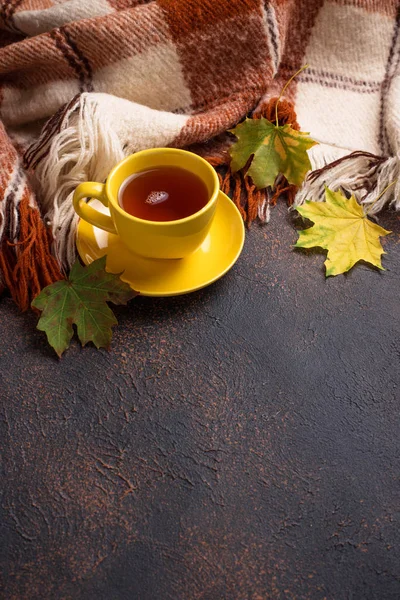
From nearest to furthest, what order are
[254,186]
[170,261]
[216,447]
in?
[216,447]
[170,261]
[254,186]

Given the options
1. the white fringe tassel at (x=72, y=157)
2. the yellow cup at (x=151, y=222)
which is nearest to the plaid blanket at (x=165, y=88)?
the white fringe tassel at (x=72, y=157)

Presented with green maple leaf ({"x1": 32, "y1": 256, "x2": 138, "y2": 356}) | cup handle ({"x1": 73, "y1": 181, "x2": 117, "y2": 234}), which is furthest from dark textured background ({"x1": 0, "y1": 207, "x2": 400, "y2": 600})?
cup handle ({"x1": 73, "y1": 181, "x2": 117, "y2": 234})

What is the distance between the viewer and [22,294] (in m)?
0.85

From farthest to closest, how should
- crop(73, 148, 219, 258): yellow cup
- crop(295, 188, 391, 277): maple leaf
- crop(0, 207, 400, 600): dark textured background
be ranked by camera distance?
crop(295, 188, 391, 277): maple leaf
crop(73, 148, 219, 258): yellow cup
crop(0, 207, 400, 600): dark textured background

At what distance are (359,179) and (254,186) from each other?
0.20m

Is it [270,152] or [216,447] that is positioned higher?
[270,152]

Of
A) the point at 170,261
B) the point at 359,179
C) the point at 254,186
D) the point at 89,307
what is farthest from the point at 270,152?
the point at 89,307

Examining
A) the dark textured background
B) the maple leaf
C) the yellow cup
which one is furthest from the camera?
the maple leaf

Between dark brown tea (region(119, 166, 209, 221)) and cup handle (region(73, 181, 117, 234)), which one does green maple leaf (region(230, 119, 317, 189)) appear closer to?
dark brown tea (region(119, 166, 209, 221))

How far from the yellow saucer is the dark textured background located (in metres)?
0.05

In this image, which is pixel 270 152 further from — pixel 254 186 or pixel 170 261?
pixel 170 261

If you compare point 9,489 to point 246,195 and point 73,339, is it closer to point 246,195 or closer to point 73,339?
point 73,339

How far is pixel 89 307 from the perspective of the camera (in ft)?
2.67

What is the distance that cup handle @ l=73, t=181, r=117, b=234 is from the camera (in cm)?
80
